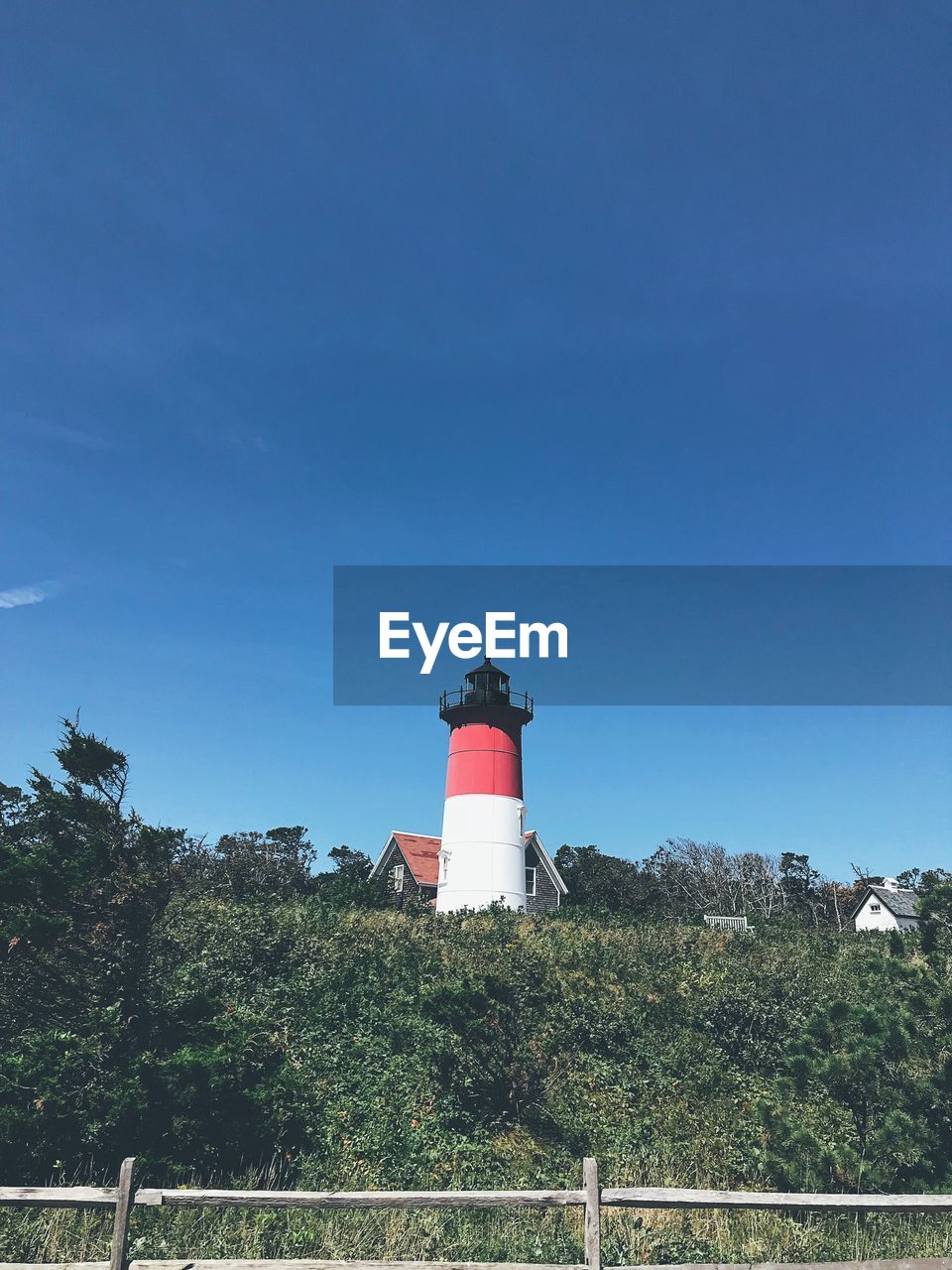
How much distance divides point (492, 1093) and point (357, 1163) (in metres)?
2.72

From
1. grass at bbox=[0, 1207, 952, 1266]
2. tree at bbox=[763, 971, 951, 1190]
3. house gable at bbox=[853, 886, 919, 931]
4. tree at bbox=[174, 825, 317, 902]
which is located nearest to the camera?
grass at bbox=[0, 1207, 952, 1266]

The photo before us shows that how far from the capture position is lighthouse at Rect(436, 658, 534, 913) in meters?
33.7

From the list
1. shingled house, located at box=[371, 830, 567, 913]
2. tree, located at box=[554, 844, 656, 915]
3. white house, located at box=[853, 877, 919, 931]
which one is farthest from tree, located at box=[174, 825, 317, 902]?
white house, located at box=[853, 877, 919, 931]

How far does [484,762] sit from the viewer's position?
114 ft

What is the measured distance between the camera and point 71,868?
439 inches

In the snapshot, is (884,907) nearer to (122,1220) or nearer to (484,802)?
(484,802)

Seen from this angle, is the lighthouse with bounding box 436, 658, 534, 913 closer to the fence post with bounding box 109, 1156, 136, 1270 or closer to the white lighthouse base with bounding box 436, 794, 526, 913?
the white lighthouse base with bounding box 436, 794, 526, 913

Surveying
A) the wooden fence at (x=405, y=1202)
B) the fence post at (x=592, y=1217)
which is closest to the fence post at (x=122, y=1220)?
the wooden fence at (x=405, y=1202)

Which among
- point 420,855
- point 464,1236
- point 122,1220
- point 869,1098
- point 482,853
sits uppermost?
point 420,855

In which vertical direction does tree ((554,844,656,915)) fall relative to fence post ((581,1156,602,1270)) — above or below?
above

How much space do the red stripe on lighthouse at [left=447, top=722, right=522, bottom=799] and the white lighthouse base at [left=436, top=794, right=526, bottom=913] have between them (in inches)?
15.9

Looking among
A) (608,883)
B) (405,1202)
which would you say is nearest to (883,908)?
(608,883)

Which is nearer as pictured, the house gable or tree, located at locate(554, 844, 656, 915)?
tree, located at locate(554, 844, 656, 915)

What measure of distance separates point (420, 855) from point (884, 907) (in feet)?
126
